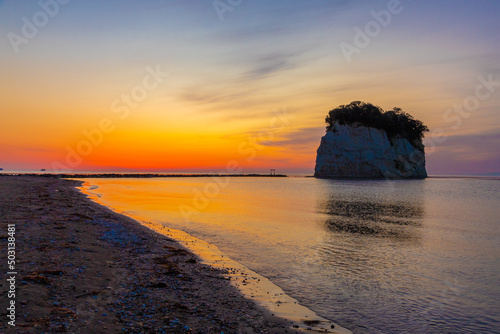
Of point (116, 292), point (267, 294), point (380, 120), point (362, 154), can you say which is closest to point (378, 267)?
point (267, 294)

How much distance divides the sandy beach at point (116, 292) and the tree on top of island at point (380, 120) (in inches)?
5139

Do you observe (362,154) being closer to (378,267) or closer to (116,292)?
(378,267)

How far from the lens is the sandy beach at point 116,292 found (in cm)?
657

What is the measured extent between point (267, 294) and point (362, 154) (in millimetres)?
132355

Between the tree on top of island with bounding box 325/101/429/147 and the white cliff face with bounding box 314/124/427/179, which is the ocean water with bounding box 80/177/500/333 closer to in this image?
the white cliff face with bounding box 314/124/427/179

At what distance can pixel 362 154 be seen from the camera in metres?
133

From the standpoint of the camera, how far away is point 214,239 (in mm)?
18859

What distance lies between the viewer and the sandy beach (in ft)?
21.6

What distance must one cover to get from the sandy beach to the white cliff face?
12725 cm

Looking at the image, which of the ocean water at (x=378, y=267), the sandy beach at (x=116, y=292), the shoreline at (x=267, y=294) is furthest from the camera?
the ocean water at (x=378, y=267)

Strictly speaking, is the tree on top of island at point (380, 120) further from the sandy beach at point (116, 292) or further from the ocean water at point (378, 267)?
the sandy beach at point (116, 292)

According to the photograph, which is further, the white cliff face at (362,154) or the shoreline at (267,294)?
the white cliff face at (362,154)

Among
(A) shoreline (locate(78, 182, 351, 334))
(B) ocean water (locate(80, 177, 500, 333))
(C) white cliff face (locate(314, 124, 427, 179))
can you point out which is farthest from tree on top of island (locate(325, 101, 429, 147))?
(A) shoreline (locate(78, 182, 351, 334))

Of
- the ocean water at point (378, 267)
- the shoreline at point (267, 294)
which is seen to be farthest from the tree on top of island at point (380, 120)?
the shoreline at point (267, 294)
